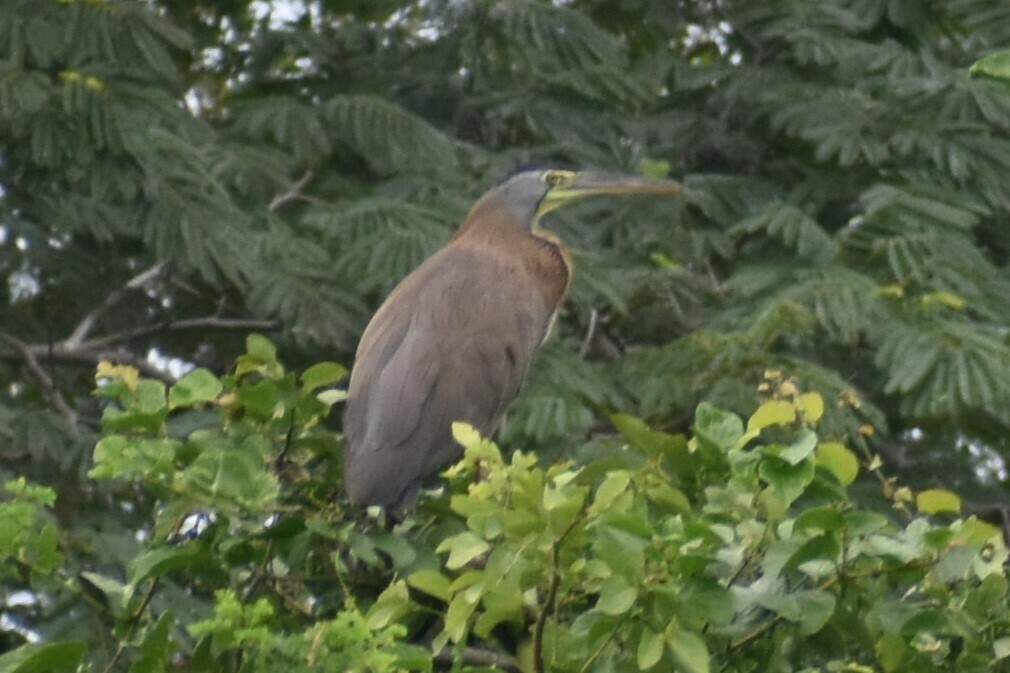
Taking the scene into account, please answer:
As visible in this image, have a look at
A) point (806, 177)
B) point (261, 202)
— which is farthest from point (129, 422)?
point (806, 177)

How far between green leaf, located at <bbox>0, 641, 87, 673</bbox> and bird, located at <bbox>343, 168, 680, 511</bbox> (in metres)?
0.85

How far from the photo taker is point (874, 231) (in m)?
5.71

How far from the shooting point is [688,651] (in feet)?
7.93

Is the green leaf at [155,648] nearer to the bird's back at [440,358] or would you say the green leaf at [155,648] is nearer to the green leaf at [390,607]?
the green leaf at [390,607]

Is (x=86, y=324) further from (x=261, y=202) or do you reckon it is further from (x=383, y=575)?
(x=383, y=575)

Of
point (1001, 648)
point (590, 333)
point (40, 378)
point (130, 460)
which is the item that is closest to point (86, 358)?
point (40, 378)

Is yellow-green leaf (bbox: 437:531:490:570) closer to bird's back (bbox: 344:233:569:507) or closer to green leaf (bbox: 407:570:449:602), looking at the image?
green leaf (bbox: 407:570:449:602)

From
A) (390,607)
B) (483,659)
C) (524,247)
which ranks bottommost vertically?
(524,247)

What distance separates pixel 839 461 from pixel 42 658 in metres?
1.18

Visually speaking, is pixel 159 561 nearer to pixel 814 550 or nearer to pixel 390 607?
pixel 390 607

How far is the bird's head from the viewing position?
5.45 metres

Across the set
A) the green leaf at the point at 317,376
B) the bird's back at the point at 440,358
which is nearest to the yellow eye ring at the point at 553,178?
the bird's back at the point at 440,358

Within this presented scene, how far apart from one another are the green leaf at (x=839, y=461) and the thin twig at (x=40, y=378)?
10.3ft

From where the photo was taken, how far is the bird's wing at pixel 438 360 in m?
4.12
